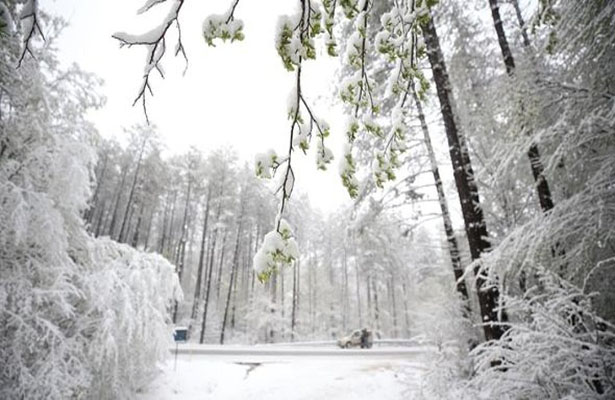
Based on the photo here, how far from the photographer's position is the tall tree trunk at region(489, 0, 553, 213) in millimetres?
4391

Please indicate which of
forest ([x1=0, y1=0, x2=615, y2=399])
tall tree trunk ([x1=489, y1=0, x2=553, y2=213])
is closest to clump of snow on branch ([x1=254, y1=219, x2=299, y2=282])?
forest ([x1=0, y1=0, x2=615, y2=399])

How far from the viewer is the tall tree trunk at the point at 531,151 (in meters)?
4.39

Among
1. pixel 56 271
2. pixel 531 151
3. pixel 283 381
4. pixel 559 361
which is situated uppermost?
pixel 531 151

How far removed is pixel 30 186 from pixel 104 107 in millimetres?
2443

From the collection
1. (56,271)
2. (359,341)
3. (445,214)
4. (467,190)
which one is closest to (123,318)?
(56,271)

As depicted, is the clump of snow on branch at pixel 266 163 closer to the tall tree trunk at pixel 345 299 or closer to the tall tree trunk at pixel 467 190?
the tall tree trunk at pixel 467 190

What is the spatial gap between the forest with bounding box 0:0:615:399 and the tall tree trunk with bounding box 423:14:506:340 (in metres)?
0.03

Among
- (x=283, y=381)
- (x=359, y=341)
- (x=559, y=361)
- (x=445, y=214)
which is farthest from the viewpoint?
(x=359, y=341)

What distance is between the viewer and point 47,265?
5.21m

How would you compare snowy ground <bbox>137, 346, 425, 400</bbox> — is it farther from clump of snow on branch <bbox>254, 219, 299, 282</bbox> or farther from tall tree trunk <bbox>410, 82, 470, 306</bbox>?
clump of snow on branch <bbox>254, 219, 299, 282</bbox>

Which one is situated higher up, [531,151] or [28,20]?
[531,151]

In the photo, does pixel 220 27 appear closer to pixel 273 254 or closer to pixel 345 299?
pixel 273 254

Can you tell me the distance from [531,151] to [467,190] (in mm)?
1052

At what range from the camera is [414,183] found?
675cm
